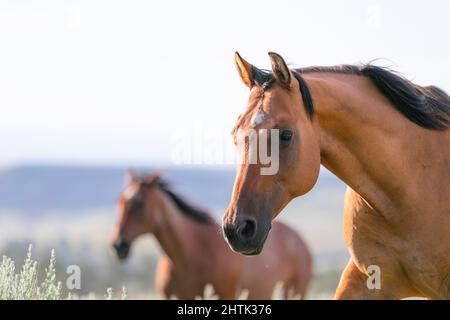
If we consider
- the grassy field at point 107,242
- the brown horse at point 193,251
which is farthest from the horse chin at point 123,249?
the grassy field at point 107,242

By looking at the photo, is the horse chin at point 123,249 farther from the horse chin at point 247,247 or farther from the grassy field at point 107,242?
the grassy field at point 107,242

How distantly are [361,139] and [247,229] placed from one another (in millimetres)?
1063

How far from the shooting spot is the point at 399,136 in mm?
6008

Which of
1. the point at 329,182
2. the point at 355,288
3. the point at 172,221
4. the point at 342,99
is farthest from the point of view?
the point at 329,182

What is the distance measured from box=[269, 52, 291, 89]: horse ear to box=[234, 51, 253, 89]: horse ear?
219 millimetres

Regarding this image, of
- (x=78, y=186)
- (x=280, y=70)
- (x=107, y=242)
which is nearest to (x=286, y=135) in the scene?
(x=280, y=70)

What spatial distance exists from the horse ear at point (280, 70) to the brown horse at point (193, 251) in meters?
6.85

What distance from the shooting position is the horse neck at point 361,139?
19.0 feet

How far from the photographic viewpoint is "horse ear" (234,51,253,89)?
579cm

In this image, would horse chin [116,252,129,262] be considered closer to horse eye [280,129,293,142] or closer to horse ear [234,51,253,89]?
horse ear [234,51,253,89]

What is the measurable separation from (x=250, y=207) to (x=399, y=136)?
4.09 feet

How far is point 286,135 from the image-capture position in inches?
215
